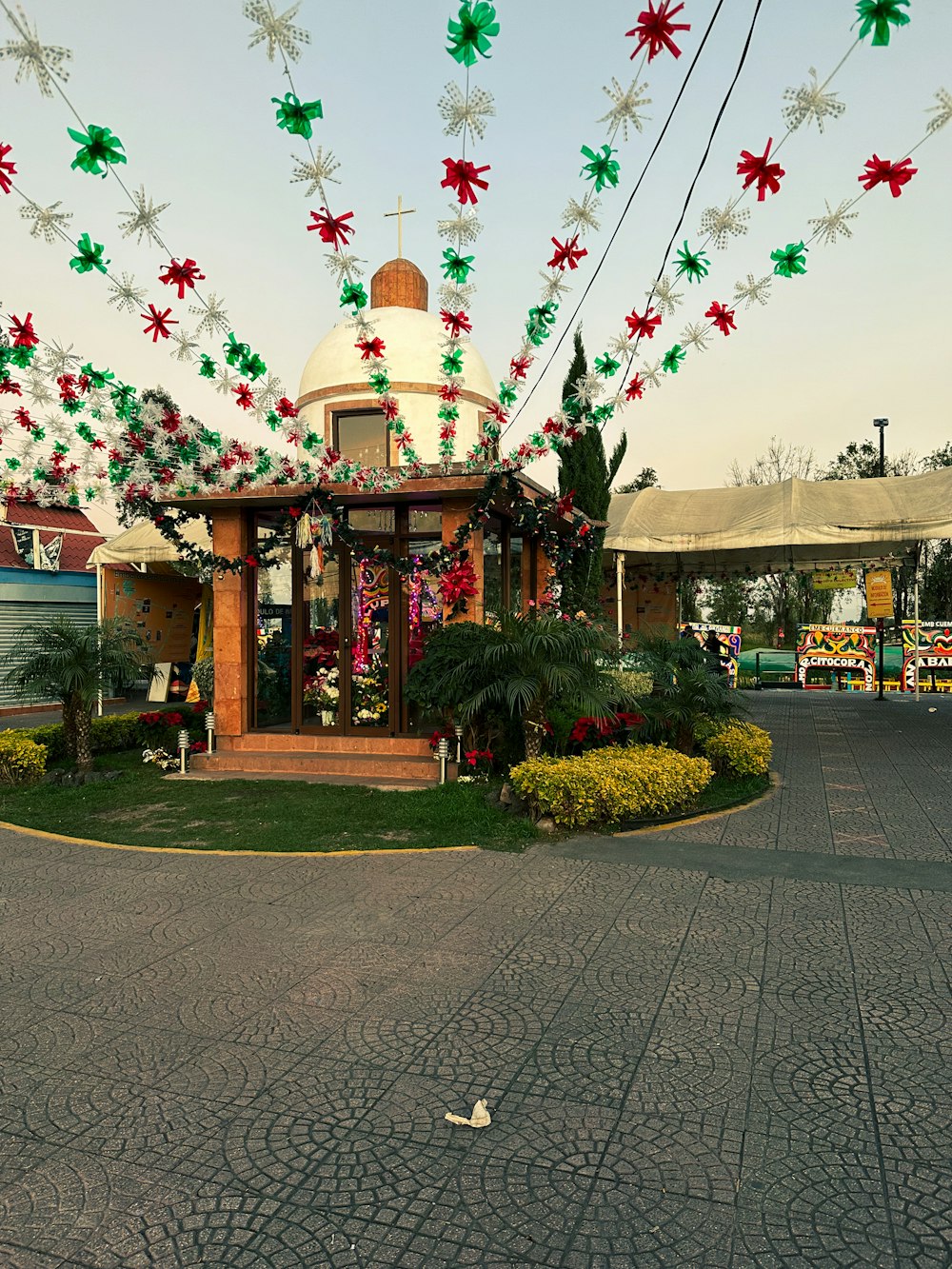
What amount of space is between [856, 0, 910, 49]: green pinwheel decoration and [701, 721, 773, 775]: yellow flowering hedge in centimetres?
674

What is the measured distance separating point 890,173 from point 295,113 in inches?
117

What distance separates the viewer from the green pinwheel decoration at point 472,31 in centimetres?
364

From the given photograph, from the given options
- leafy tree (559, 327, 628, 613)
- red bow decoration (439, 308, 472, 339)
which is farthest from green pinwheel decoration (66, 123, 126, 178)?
leafy tree (559, 327, 628, 613)

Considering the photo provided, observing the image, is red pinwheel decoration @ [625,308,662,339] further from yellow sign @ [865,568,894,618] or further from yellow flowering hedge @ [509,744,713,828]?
yellow sign @ [865,568,894,618]

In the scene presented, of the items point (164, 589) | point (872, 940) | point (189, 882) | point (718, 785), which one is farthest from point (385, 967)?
point (164, 589)

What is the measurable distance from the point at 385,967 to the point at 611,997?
1113 mm

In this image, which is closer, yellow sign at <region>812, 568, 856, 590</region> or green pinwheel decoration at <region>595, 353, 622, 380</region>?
green pinwheel decoration at <region>595, 353, 622, 380</region>

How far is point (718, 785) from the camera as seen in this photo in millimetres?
8859

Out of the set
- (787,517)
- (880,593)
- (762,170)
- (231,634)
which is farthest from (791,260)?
(880,593)

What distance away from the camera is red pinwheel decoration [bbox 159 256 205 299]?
218 inches

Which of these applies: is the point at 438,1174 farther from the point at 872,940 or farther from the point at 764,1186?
the point at 872,940

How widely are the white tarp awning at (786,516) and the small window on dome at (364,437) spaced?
519cm

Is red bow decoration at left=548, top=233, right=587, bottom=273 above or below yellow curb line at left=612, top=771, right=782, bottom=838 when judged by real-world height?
above

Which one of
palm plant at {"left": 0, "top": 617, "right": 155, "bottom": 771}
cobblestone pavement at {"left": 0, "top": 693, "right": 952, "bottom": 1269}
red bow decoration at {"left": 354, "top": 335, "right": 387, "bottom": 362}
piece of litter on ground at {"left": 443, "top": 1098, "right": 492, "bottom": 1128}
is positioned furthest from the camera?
palm plant at {"left": 0, "top": 617, "right": 155, "bottom": 771}
